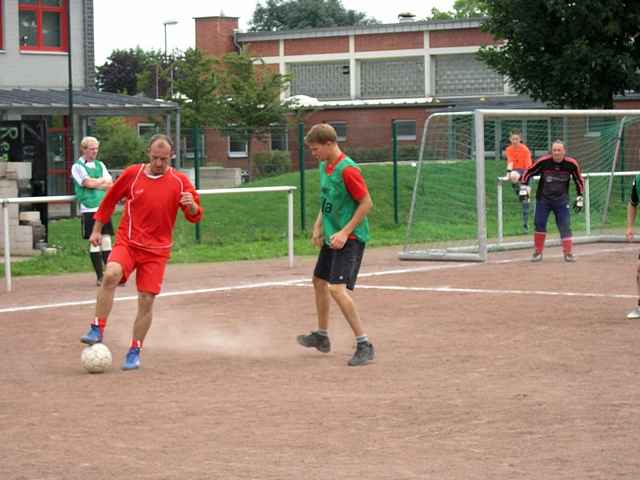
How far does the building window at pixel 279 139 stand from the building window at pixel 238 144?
0.58 metres

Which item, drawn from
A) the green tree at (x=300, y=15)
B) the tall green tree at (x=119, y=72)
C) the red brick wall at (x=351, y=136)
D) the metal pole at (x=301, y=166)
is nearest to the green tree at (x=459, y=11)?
the green tree at (x=300, y=15)

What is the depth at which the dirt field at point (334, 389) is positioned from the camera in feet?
24.0

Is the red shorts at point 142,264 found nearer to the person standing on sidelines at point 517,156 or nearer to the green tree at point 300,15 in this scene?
the person standing on sidelines at point 517,156

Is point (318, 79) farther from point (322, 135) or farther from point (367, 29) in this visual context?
point (322, 135)

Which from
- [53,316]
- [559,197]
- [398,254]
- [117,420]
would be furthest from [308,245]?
[117,420]

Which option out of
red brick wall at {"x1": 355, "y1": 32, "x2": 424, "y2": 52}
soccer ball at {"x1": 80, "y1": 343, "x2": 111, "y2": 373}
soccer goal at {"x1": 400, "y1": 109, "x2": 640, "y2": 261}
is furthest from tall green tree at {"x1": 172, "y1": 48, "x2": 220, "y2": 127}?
soccer ball at {"x1": 80, "y1": 343, "x2": 111, "y2": 373}

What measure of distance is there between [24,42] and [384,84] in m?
41.6

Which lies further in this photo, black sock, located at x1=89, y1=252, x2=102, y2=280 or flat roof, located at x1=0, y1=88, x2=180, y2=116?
flat roof, located at x1=0, y1=88, x2=180, y2=116

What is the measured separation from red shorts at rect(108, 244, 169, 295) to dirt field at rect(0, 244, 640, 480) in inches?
25.5

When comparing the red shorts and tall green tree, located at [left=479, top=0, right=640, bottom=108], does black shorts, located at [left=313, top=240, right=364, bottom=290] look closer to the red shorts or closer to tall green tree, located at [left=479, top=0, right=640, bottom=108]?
the red shorts

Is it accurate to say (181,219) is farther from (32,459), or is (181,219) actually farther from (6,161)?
(32,459)

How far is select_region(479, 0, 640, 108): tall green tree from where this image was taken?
112 feet

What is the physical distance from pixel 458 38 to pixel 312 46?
332 inches

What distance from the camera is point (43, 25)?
36.4m
